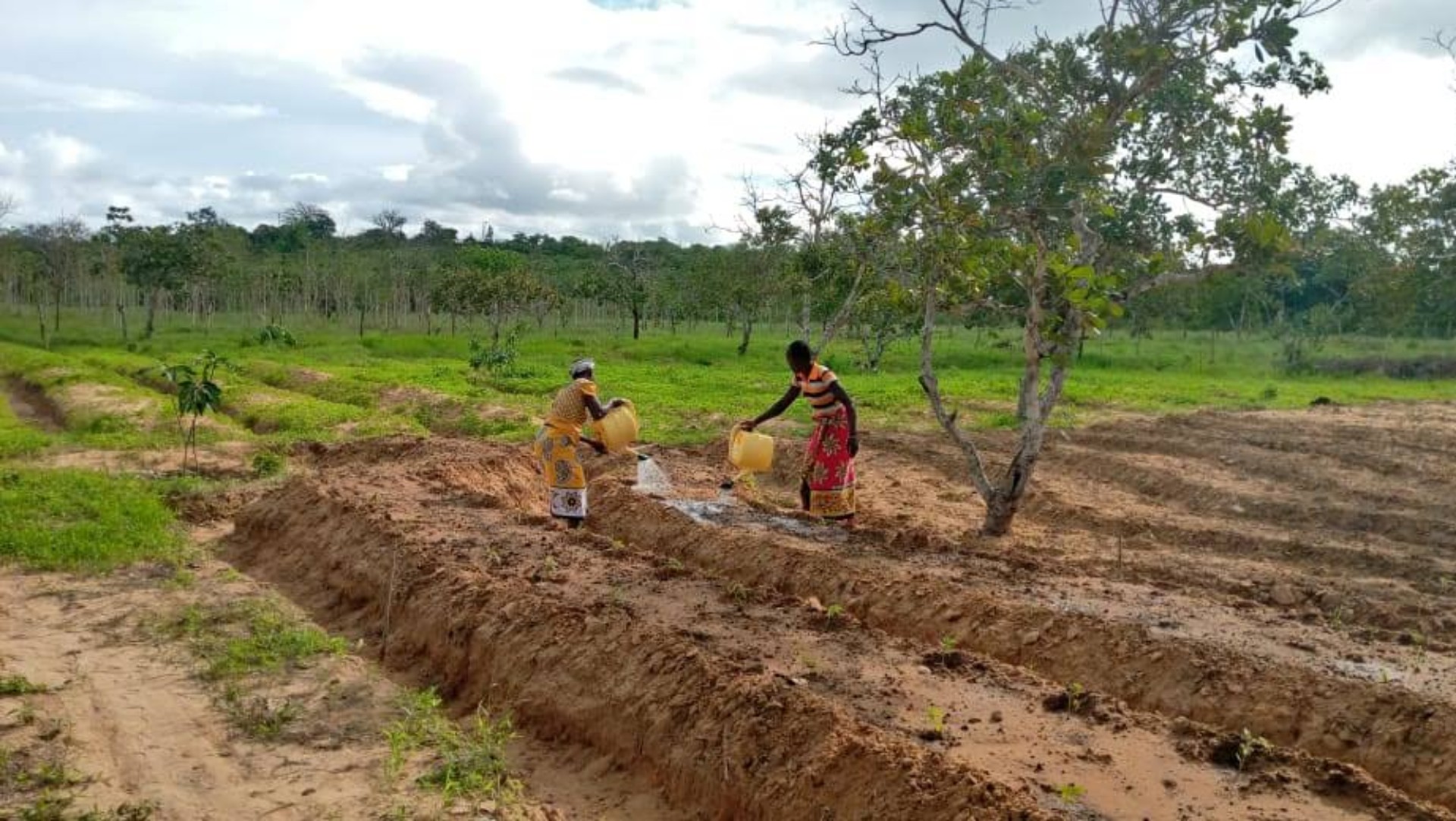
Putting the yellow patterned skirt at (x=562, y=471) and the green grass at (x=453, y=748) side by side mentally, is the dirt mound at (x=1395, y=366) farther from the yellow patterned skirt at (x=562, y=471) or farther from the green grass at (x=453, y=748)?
the green grass at (x=453, y=748)

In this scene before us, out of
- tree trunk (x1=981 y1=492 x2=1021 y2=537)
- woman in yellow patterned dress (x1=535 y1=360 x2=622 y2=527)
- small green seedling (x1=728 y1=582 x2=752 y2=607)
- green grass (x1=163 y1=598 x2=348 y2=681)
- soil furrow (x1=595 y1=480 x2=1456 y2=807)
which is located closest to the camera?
soil furrow (x1=595 y1=480 x2=1456 y2=807)

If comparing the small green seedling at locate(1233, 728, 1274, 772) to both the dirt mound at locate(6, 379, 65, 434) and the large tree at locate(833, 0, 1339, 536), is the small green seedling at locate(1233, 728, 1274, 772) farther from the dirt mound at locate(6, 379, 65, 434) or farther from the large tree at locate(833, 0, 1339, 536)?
the dirt mound at locate(6, 379, 65, 434)

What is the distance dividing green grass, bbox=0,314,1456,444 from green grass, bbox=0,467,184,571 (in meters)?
4.29

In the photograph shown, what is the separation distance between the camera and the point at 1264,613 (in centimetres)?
687

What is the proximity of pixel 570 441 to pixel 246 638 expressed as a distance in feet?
10.4

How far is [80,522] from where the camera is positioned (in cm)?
951

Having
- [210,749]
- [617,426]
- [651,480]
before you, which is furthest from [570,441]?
[210,749]

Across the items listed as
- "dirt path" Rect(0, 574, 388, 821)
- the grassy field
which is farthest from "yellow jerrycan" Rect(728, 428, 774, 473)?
the grassy field

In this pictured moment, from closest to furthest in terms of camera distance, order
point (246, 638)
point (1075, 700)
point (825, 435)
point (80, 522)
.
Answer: point (1075, 700) → point (246, 638) → point (825, 435) → point (80, 522)

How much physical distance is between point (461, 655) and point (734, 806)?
249 cm

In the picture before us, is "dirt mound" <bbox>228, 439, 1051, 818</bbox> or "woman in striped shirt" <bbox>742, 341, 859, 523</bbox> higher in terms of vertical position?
"woman in striped shirt" <bbox>742, 341, 859, 523</bbox>

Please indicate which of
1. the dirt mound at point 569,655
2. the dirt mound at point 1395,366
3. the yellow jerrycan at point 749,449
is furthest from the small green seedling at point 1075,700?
the dirt mound at point 1395,366

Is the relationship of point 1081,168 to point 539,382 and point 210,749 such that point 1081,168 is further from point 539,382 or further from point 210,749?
point 539,382

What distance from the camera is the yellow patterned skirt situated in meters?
9.29
